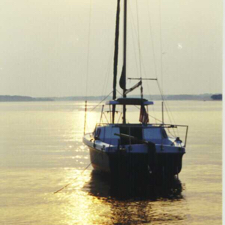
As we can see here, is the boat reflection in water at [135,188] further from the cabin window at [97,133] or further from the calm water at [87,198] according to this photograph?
the cabin window at [97,133]

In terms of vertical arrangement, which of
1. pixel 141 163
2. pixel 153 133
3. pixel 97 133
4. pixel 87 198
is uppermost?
pixel 153 133

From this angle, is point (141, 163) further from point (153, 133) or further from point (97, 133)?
point (97, 133)

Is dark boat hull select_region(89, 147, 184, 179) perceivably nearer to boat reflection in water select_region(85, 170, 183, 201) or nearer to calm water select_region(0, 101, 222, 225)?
boat reflection in water select_region(85, 170, 183, 201)

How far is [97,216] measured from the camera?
61.9ft

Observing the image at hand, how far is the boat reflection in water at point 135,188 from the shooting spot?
73.0 ft

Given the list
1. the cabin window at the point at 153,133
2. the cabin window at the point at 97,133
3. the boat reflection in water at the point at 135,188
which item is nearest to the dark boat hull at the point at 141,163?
the boat reflection in water at the point at 135,188

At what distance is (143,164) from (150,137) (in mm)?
3276

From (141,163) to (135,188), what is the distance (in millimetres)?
1156

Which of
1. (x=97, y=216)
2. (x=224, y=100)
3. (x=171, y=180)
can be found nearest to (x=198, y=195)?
(x=171, y=180)

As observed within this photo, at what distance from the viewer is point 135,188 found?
23.6 metres

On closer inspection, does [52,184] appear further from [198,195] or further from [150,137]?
[198,195]

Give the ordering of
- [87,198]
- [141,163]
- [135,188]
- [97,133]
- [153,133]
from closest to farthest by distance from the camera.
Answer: [87,198]
[141,163]
[135,188]
[153,133]
[97,133]

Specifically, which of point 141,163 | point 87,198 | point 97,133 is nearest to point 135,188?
point 141,163

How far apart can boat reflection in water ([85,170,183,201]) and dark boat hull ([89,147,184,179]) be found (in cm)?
36
